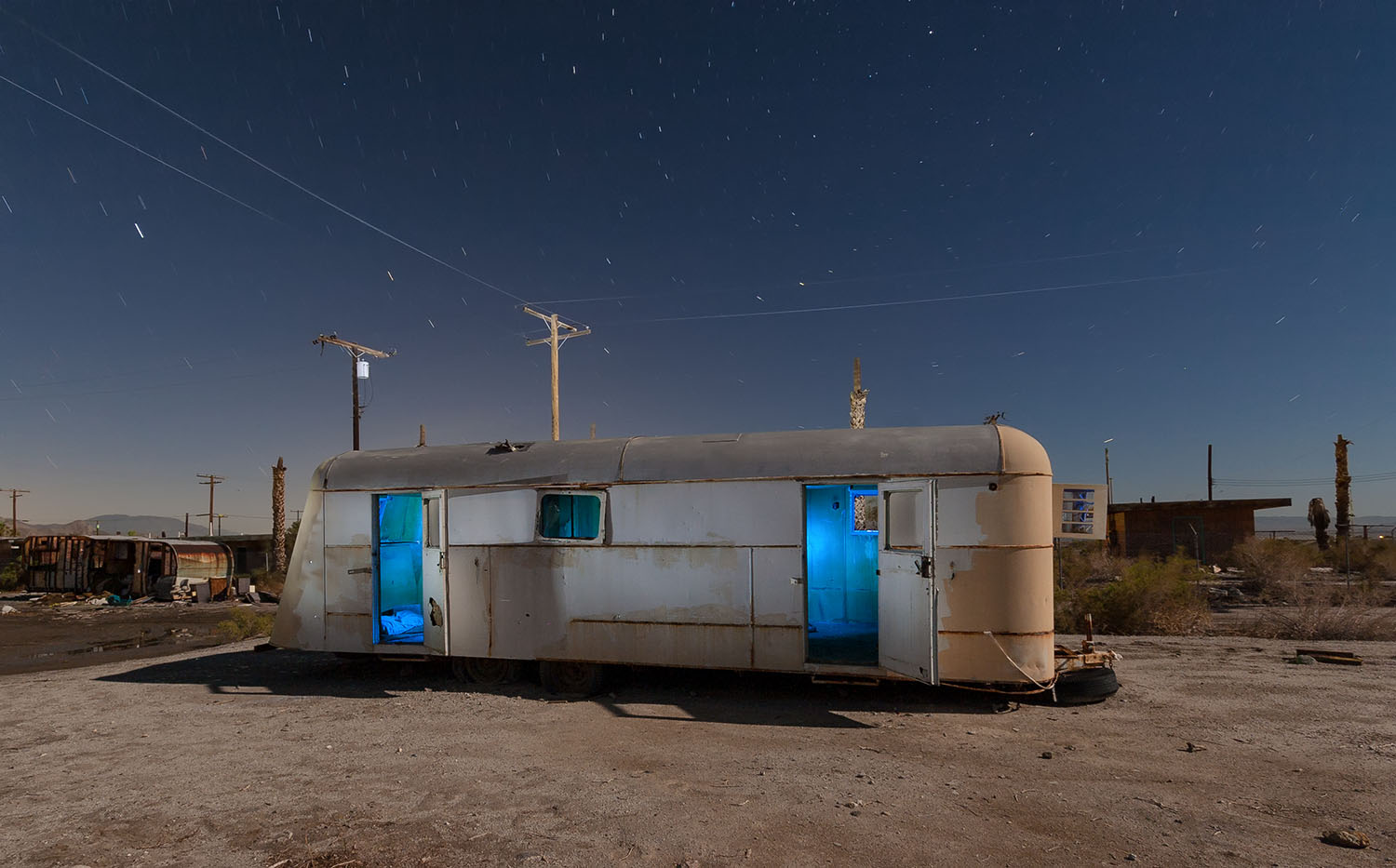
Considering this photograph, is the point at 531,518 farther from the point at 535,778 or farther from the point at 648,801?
the point at 648,801

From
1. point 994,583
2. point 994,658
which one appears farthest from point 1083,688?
point 994,583

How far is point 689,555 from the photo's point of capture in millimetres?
8828

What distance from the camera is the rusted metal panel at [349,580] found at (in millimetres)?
9891

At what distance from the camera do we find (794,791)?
591 centimetres

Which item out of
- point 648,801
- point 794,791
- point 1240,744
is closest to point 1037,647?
point 1240,744

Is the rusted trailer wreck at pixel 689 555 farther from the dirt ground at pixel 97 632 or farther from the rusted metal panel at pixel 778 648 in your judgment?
the dirt ground at pixel 97 632

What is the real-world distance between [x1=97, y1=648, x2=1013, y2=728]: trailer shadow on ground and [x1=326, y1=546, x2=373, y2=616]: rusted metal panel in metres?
1.09

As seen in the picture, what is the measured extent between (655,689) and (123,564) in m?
27.9

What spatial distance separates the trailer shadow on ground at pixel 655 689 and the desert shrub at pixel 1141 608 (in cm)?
658

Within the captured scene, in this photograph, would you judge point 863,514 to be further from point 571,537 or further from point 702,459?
point 571,537

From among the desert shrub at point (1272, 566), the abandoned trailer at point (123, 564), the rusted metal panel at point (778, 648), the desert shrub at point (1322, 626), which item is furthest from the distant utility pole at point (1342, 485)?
the abandoned trailer at point (123, 564)

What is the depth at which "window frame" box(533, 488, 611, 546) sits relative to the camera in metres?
9.15

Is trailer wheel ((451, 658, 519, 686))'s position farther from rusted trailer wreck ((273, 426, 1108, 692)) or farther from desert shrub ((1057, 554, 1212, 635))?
desert shrub ((1057, 554, 1212, 635))

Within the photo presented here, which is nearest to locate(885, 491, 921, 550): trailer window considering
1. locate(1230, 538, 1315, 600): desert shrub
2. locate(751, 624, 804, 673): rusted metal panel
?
locate(751, 624, 804, 673): rusted metal panel
